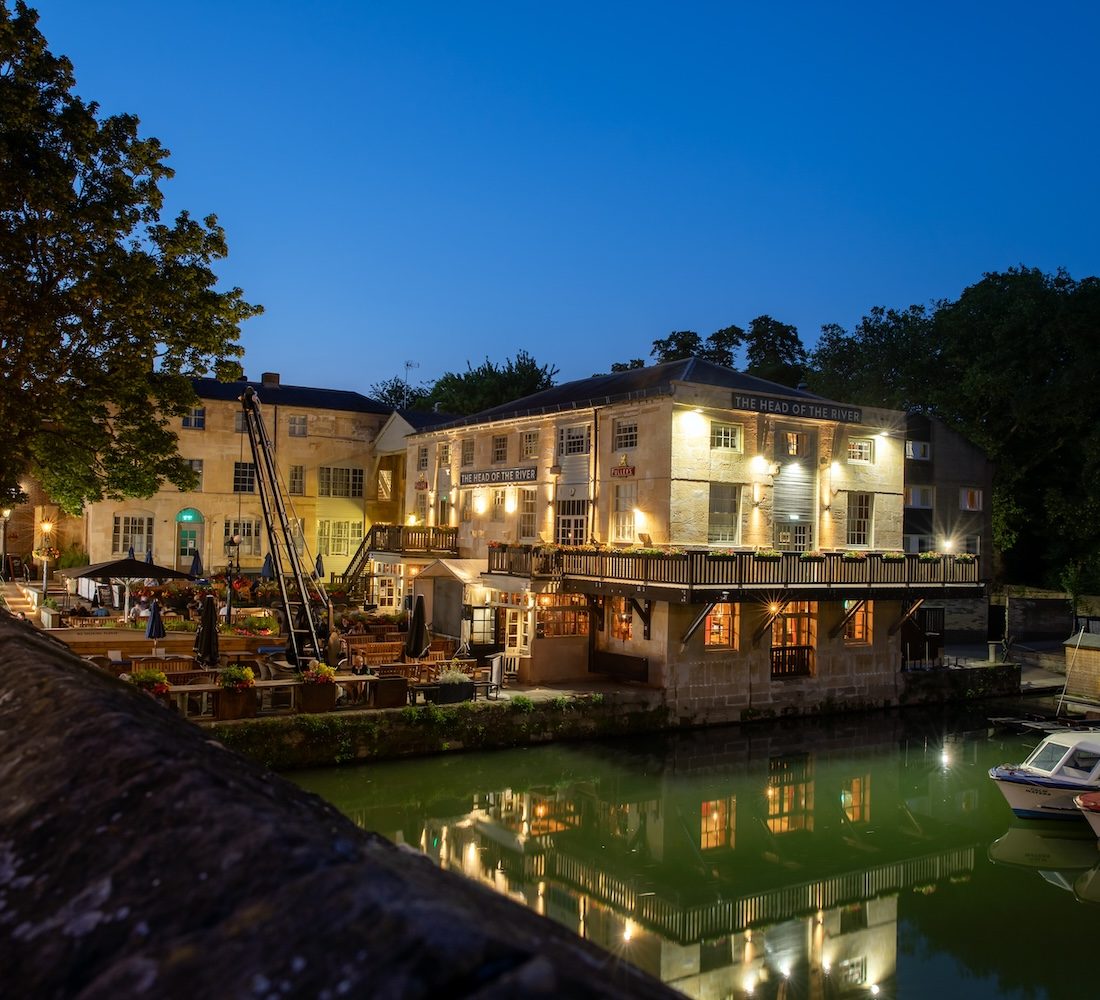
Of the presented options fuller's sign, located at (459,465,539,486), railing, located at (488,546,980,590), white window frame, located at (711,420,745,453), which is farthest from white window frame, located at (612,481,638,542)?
fuller's sign, located at (459,465,539,486)

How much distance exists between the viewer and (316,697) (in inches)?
789

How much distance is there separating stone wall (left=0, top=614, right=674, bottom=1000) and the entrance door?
42052mm

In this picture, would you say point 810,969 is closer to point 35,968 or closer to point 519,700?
point 519,700

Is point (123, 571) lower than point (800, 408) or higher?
lower

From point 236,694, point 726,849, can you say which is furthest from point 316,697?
point 726,849

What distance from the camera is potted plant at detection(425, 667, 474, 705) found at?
71.5ft

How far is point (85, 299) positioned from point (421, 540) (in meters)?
19.3

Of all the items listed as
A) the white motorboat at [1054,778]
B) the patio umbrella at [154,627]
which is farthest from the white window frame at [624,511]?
the patio umbrella at [154,627]

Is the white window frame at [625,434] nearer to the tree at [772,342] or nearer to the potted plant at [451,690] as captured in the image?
the potted plant at [451,690]

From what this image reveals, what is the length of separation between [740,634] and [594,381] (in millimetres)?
11990

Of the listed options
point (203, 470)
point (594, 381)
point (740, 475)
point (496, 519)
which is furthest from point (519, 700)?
point (203, 470)

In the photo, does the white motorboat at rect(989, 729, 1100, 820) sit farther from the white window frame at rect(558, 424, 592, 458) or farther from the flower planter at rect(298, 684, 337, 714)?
the white window frame at rect(558, 424, 592, 458)

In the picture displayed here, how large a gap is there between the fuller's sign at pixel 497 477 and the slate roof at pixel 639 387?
1.89m

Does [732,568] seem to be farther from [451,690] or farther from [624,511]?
[451,690]
